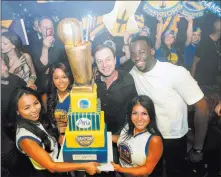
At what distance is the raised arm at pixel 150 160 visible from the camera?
6.66ft

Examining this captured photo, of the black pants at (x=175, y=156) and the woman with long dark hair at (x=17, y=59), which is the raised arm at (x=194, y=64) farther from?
the woman with long dark hair at (x=17, y=59)

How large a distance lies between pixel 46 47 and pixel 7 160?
3.41ft

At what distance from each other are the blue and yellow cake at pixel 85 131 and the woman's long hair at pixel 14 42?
0.58 meters

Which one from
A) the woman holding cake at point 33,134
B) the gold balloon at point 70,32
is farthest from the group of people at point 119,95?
the gold balloon at point 70,32

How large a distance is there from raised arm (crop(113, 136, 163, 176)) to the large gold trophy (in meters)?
0.23

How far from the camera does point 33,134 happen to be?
201 cm

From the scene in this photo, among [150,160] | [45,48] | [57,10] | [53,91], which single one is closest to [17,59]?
[45,48]

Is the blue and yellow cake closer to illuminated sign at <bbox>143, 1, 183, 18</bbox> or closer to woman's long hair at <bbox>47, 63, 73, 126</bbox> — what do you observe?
woman's long hair at <bbox>47, 63, 73, 126</bbox>

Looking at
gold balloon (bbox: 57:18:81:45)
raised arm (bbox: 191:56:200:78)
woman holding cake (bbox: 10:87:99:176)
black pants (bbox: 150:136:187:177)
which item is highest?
gold balloon (bbox: 57:18:81:45)

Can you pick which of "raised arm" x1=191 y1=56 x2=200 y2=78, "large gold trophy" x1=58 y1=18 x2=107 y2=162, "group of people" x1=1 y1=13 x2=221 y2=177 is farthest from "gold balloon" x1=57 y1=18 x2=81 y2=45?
"raised arm" x1=191 y1=56 x2=200 y2=78

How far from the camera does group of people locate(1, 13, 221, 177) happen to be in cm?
199

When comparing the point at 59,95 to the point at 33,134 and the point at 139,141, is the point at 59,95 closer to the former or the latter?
the point at 33,134

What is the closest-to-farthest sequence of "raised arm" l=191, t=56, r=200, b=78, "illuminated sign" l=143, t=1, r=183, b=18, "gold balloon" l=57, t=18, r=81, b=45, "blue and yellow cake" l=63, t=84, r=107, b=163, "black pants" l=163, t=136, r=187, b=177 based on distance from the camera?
"gold balloon" l=57, t=18, r=81, b=45 < "blue and yellow cake" l=63, t=84, r=107, b=163 < "illuminated sign" l=143, t=1, r=183, b=18 < "raised arm" l=191, t=56, r=200, b=78 < "black pants" l=163, t=136, r=187, b=177

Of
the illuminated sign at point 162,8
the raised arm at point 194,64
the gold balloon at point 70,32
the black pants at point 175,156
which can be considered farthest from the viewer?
the black pants at point 175,156
